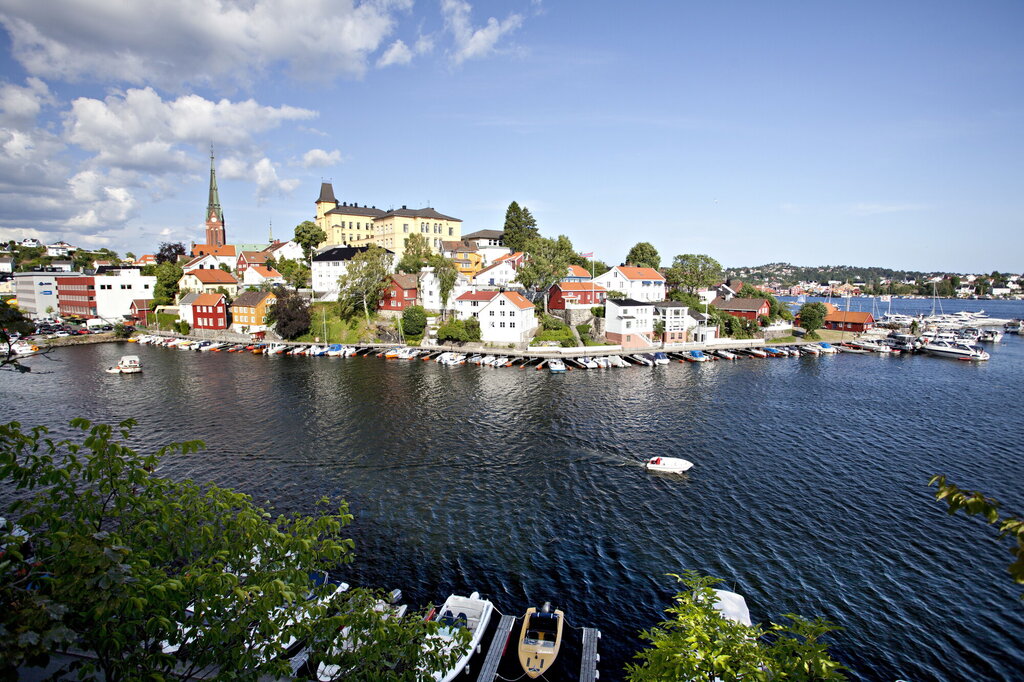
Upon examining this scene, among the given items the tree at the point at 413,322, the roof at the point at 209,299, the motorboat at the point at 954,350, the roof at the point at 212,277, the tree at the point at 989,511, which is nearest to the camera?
the tree at the point at 989,511

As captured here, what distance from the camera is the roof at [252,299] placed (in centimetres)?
8669

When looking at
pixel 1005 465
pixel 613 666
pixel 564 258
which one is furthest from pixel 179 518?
pixel 564 258

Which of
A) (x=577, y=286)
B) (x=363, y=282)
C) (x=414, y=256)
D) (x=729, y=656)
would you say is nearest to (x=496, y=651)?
(x=729, y=656)

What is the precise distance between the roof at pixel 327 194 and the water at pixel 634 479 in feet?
282

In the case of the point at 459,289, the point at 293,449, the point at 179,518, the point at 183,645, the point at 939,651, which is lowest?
the point at 939,651

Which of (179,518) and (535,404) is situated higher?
(179,518)

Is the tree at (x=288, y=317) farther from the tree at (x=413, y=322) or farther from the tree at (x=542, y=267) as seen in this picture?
the tree at (x=542, y=267)

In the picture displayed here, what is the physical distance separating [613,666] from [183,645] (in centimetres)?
1437

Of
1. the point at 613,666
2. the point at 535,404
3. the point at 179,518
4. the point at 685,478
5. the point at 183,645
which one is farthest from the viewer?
the point at 535,404

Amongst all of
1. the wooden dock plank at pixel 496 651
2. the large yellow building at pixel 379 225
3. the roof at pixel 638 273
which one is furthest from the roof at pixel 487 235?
the wooden dock plank at pixel 496 651

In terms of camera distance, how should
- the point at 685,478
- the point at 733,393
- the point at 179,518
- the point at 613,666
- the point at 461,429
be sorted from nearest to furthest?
the point at 179,518, the point at 613,666, the point at 685,478, the point at 461,429, the point at 733,393

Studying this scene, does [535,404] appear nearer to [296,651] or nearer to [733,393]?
[733,393]

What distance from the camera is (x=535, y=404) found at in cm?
4781

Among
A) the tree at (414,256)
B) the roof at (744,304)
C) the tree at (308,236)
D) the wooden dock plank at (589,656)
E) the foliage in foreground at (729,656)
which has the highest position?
the tree at (308,236)
